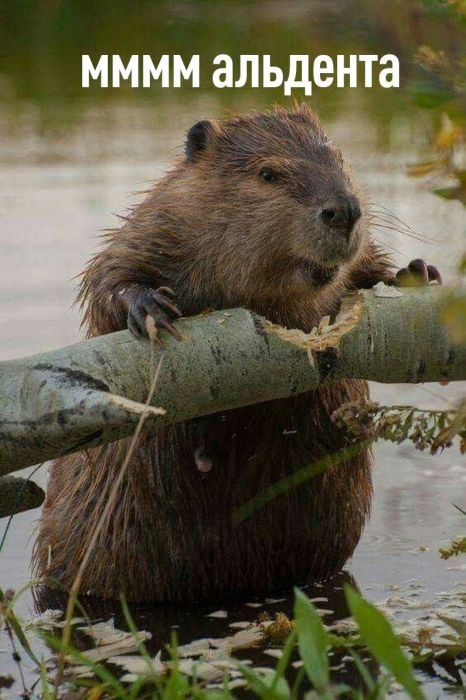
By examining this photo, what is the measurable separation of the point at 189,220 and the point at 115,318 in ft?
0.98

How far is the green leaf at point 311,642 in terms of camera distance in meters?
2.03

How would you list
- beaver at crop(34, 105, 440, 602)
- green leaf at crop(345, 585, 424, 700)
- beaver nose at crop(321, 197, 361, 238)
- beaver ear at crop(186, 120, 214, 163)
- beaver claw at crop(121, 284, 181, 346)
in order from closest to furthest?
green leaf at crop(345, 585, 424, 700), beaver claw at crop(121, 284, 181, 346), beaver nose at crop(321, 197, 361, 238), beaver at crop(34, 105, 440, 602), beaver ear at crop(186, 120, 214, 163)

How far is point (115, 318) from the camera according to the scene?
10.3ft

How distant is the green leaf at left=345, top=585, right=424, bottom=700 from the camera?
2.00 meters

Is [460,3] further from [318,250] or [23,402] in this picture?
[318,250]

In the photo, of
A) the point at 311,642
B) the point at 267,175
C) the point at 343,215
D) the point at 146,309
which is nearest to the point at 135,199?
the point at 267,175

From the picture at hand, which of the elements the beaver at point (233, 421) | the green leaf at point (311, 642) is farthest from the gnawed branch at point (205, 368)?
the green leaf at point (311, 642)

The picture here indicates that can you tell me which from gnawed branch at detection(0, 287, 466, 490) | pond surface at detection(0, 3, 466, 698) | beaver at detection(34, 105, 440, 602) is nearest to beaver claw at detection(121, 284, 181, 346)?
gnawed branch at detection(0, 287, 466, 490)

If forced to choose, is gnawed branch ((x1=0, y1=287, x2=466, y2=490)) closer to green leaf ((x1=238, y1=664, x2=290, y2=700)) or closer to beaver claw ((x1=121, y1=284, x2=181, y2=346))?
beaver claw ((x1=121, y1=284, x2=181, y2=346))

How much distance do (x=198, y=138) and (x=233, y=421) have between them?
0.71 metres

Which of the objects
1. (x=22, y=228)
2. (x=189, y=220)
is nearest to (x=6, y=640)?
(x=189, y=220)

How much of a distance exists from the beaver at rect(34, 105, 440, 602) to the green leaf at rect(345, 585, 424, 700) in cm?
115

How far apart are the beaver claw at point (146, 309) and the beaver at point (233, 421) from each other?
169 millimetres

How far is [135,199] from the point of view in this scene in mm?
6699
